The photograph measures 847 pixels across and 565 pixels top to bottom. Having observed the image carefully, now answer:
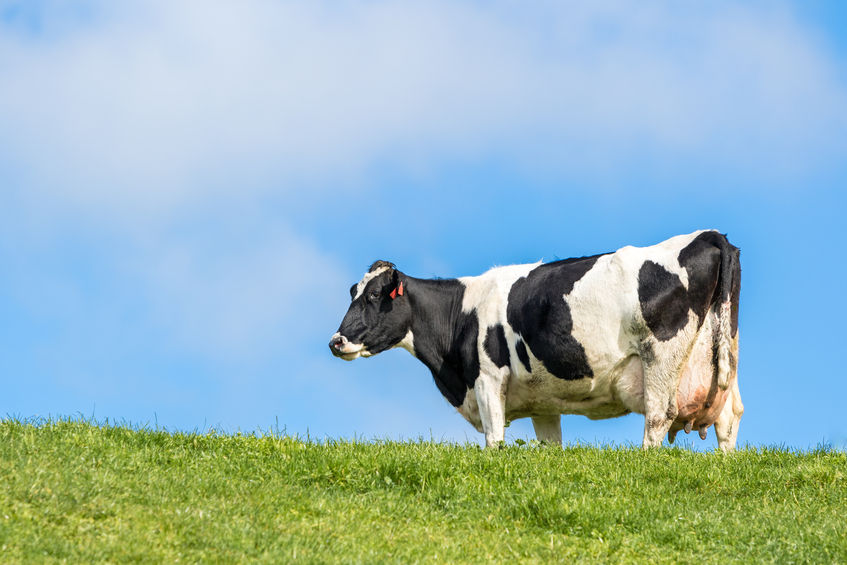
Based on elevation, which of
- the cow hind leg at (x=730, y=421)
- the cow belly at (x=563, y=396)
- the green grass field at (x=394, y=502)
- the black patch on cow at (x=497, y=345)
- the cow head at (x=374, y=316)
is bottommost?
the green grass field at (x=394, y=502)

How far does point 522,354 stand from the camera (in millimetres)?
15266

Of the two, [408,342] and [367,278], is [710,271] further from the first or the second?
[367,278]

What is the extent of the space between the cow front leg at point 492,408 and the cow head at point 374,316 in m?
2.26

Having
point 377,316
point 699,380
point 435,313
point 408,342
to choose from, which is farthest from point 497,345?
point 699,380

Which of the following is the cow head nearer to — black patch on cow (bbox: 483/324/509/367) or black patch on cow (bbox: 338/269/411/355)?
black patch on cow (bbox: 338/269/411/355)

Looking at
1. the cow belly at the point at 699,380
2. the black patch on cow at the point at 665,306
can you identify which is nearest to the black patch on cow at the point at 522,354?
the black patch on cow at the point at 665,306

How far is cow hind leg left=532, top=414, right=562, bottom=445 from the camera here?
16.6 meters

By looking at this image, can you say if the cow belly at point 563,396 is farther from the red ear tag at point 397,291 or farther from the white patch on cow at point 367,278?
the white patch on cow at point 367,278

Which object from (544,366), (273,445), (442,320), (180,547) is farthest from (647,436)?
(180,547)

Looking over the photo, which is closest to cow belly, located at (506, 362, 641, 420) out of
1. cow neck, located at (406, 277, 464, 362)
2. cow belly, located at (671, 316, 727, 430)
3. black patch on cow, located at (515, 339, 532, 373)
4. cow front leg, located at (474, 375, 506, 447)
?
black patch on cow, located at (515, 339, 532, 373)

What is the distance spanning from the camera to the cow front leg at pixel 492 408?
15477 millimetres

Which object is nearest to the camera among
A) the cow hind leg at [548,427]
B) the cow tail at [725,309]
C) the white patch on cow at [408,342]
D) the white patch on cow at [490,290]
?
the cow tail at [725,309]

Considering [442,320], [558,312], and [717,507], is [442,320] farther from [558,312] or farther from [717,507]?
[717,507]

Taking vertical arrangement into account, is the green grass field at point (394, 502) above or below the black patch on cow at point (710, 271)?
below
